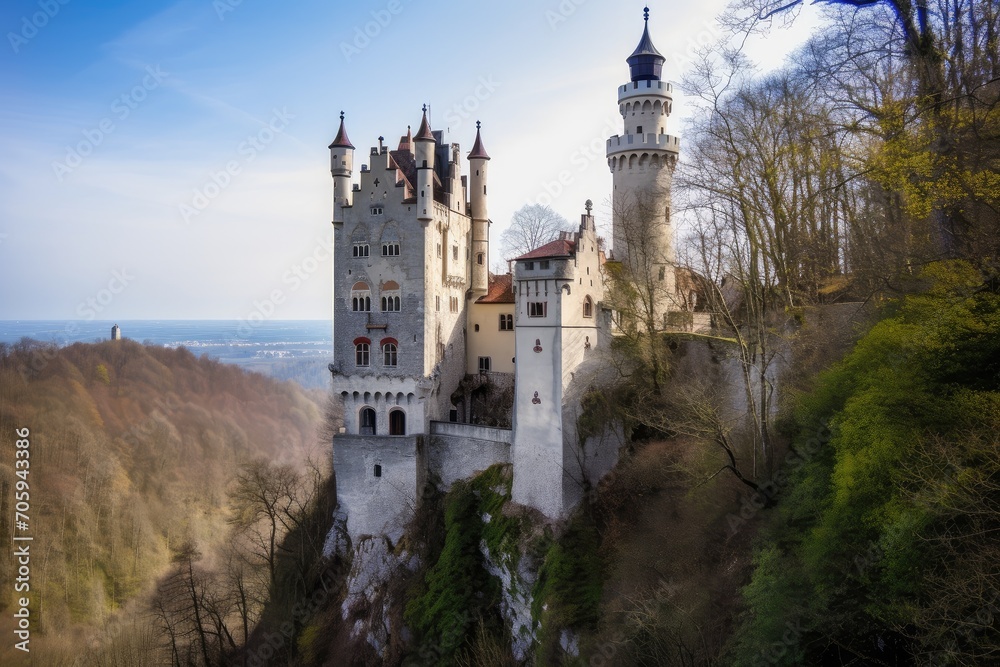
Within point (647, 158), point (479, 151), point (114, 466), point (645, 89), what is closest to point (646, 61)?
point (645, 89)

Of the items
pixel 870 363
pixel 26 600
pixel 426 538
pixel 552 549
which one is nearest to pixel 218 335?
pixel 26 600

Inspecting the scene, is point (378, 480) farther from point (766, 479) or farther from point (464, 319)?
point (766, 479)

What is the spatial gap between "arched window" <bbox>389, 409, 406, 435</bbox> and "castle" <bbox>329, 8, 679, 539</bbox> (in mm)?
64

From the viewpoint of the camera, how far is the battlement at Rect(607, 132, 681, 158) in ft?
99.2

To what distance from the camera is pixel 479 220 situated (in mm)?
36625

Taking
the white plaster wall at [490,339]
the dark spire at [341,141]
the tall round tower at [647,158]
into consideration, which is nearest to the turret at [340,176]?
the dark spire at [341,141]

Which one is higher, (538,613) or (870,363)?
(870,363)

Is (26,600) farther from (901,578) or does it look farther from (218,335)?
(218,335)

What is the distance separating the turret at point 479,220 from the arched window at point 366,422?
779 centimetres

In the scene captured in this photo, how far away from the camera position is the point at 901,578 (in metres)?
12.4

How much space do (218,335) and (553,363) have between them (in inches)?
3764

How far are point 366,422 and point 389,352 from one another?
3427 mm

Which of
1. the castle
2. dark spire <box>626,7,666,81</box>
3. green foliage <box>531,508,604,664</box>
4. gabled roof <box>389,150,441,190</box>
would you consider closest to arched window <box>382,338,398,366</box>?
the castle

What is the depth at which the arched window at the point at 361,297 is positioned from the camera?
33438mm
